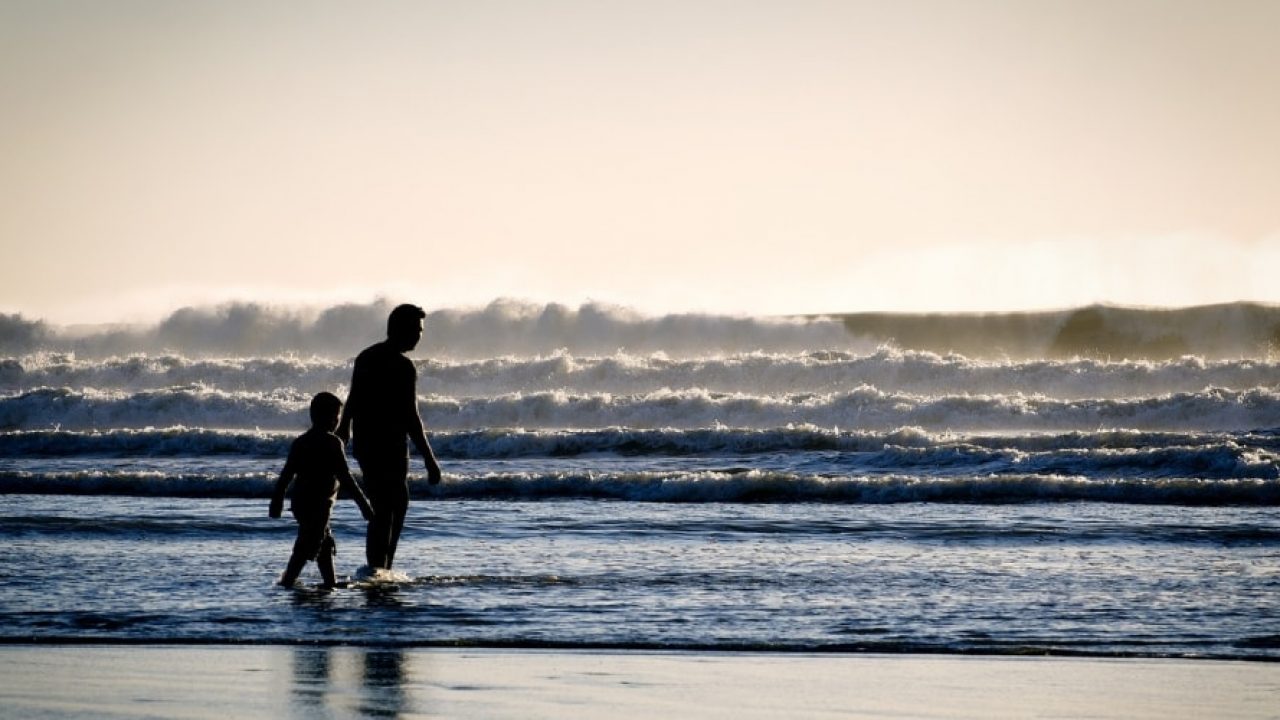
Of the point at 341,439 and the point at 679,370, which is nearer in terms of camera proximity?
the point at 341,439

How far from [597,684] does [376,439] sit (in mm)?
3563

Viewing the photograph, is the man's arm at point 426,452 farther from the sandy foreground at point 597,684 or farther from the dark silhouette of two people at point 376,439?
the sandy foreground at point 597,684

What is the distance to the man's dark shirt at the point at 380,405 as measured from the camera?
356 inches

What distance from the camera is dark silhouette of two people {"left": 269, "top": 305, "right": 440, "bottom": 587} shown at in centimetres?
885

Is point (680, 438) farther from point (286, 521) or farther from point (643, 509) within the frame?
point (286, 521)

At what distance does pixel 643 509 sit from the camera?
14.9 m

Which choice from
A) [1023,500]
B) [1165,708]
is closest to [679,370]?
[1023,500]

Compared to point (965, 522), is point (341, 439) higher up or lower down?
higher up

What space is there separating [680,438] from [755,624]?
1825 cm

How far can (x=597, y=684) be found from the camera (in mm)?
5820

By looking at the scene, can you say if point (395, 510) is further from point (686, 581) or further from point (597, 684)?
point (597, 684)

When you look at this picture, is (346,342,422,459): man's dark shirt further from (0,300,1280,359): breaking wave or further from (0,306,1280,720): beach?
(0,300,1280,359): breaking wave

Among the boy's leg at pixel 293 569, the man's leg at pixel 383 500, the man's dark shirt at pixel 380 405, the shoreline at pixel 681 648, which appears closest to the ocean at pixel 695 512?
the shoreline at pixel 681 648

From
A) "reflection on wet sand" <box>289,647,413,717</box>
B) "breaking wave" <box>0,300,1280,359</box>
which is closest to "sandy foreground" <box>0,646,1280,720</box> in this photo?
"reflection on wet sand" <box>289,647,413,717</box>
